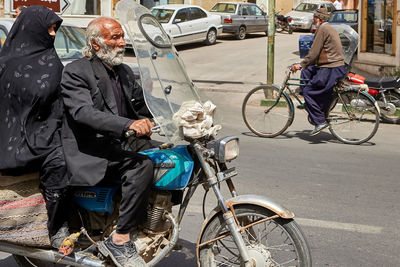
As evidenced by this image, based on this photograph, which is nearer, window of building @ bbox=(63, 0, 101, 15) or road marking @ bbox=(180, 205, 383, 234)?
road marking @ bbox=(180, 205, 383, 234)

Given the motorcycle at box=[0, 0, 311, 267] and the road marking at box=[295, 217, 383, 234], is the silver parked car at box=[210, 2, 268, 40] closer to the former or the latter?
the road marking at box=[295, 217, 383, 234]

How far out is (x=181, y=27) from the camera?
2477 cm

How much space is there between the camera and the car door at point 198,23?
2547cm

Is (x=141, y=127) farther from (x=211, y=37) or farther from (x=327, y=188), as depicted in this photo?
(x=211, y=37)

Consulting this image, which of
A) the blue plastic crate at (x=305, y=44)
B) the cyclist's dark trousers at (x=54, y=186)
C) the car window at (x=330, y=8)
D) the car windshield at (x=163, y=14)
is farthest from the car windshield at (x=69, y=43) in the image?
the car window at (x=330, y=8)

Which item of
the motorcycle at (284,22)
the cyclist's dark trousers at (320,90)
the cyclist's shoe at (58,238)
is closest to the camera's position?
the cyclist's shoe at (58,238)

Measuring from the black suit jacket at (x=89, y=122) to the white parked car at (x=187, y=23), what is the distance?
20265 mm

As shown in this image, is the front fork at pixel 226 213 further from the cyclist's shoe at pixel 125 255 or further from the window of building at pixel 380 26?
the window of building at pixel 380 26

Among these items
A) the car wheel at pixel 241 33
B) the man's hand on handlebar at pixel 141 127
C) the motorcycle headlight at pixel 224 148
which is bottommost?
the car wheel at pixel 241 33

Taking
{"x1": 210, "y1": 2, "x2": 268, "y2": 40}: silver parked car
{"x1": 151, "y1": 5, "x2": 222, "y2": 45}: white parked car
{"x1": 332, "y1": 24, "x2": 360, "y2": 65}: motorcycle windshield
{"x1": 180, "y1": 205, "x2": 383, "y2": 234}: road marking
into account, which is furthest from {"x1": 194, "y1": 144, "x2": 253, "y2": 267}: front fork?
{"x1": 210, "y1": 2, "x2": 268, "y2": 40}: silver parked car

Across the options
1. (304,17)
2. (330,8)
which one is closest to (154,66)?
(304,17)

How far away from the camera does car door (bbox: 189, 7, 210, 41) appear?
25467 mm

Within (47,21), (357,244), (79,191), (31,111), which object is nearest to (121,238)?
(79,191)

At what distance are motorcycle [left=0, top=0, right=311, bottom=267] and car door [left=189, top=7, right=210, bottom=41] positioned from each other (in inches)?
852
